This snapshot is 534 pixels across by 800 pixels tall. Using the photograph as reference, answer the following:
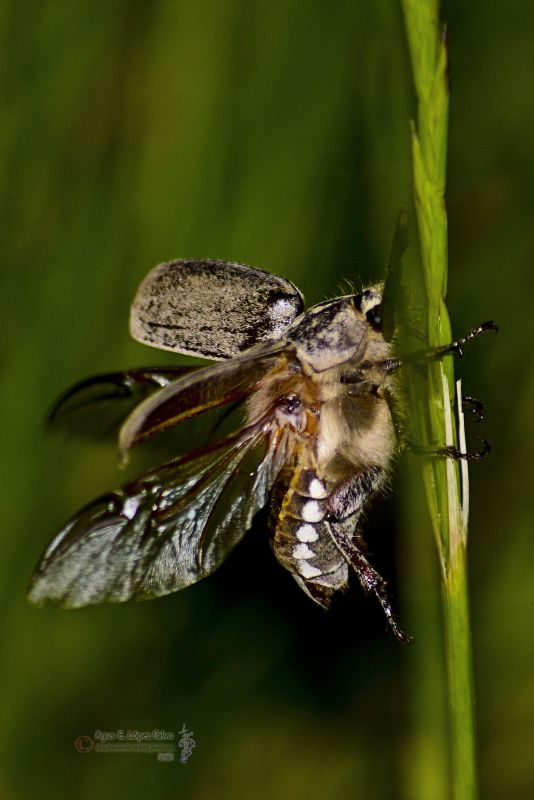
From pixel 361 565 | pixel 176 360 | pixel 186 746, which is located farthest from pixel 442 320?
pixel 186 746

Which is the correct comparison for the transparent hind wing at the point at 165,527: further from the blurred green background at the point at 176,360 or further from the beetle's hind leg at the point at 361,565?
the blurred green background at the point at 176,360

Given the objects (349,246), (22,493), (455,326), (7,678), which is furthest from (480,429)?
(7,678)

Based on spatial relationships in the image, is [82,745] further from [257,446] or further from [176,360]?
[176,360]

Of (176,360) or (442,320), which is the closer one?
(442,320)

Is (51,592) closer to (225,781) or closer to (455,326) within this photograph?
(225,781)

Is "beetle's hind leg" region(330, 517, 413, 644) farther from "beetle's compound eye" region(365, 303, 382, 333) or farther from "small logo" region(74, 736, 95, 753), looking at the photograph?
"small logo" region(74, 736, 95, 753)

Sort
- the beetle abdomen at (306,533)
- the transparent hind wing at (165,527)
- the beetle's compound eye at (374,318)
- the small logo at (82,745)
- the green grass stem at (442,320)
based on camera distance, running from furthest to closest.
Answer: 1. the small logo at (82,745)
2. the beetle abdomen at (306,533)
3. the beetle's compound eye at (374,318)
4. the transparent hind wing at (165,527)
5. the green grass stem at (442,320)

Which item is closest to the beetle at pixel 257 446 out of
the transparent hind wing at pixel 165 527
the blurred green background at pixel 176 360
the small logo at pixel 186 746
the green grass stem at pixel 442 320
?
the transparent hind wing at pixel 165 527
